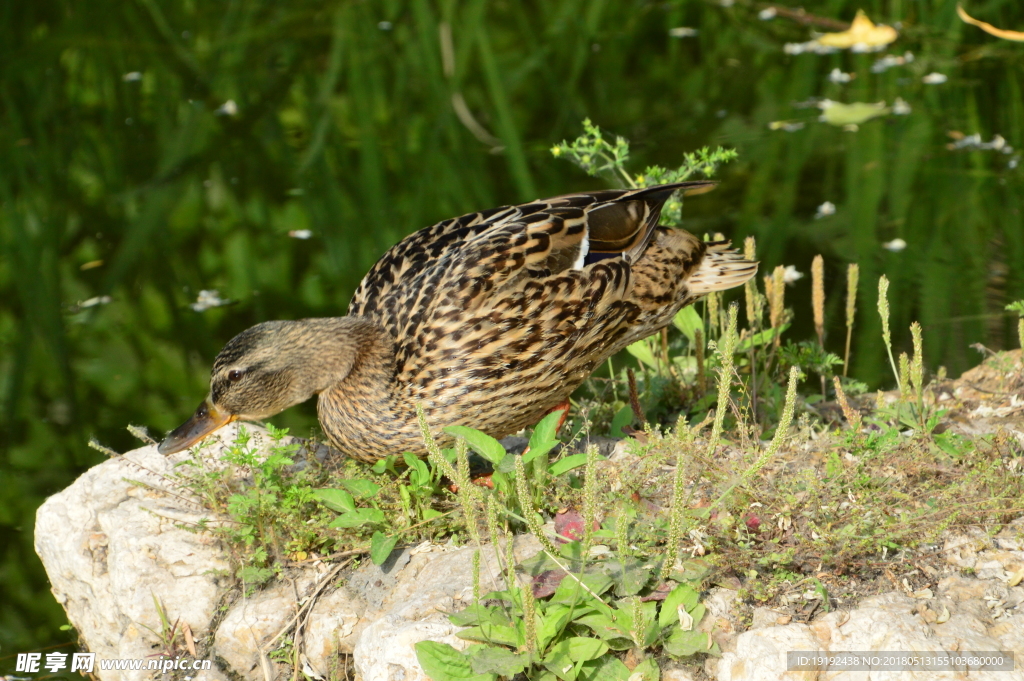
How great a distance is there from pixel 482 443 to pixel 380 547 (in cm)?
45

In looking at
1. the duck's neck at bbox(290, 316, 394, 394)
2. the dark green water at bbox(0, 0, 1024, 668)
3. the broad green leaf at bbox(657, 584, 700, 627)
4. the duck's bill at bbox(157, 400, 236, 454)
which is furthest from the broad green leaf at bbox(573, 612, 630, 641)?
the dark green water at bbox(0, 0, 1024, 668)

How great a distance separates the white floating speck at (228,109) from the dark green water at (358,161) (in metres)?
0.03

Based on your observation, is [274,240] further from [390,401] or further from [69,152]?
[390,401]

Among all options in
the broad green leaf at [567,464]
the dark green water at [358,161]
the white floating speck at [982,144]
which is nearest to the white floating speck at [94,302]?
the dark green water at [358,161]

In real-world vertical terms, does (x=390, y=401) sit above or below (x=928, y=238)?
above

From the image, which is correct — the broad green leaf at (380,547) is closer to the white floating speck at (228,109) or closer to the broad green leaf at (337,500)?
the broad green leaf at (337,500)

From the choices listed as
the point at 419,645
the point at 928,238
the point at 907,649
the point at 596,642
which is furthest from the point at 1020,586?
the point at 928,238

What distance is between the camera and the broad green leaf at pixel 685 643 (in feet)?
9.66

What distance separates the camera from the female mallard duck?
146 inches

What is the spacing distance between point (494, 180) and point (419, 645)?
165 inches

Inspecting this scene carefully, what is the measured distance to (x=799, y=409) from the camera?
4.38m

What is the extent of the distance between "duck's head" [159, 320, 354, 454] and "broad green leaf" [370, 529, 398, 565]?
0.70 meters

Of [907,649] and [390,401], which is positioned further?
[390,401]

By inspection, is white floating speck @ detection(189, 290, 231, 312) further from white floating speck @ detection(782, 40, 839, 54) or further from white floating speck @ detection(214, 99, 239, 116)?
white floating speck @ detection(782, 40, 839, 54)
